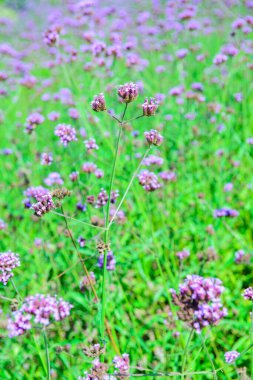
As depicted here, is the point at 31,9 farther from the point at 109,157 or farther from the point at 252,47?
the point at 109,157

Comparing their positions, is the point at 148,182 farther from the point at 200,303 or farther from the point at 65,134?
the point at 200,303

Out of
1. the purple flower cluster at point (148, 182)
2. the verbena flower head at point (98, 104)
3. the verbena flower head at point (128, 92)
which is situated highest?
the verbena flower head at point (128, 92)

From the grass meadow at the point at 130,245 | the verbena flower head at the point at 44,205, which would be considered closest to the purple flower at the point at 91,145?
the grass meadow at the point at 130,245

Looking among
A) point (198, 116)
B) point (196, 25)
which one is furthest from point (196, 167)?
point (196, 25)

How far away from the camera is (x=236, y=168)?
12.1 feet

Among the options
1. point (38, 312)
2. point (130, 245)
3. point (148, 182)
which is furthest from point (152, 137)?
point (130, 245)

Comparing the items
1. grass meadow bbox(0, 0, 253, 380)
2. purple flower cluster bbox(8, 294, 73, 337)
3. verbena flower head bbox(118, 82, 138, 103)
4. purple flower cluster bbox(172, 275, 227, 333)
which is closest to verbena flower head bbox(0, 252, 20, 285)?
grass meadow bbox(0, 0, 253, 380)

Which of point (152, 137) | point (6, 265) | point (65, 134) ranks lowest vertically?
point (6, 265)

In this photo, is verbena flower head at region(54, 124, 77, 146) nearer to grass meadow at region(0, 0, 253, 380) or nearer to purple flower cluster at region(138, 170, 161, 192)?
grass meadow at region(0, 0, 253, 380)

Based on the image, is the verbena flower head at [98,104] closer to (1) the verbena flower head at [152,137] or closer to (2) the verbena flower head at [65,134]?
(1) the verbena flower head at [152,137]

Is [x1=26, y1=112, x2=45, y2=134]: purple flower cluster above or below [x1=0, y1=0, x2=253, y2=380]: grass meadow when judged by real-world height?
above

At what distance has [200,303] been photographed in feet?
4.56

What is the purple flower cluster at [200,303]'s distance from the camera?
4.48 feet

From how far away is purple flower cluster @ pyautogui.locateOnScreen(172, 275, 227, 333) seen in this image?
136cm
